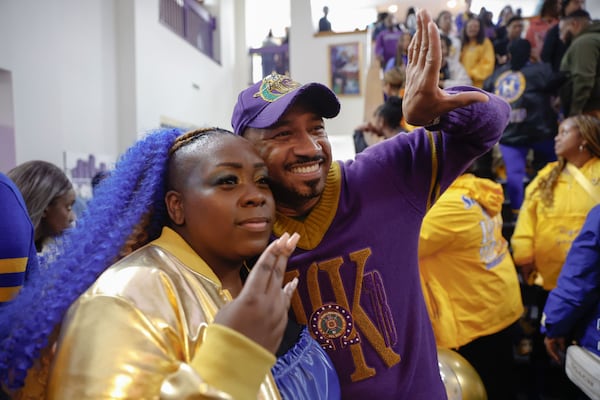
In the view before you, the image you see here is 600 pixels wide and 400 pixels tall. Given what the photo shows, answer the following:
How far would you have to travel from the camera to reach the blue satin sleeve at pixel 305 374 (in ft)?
3.19

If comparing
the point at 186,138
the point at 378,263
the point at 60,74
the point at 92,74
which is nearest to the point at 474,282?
the point at 378,263

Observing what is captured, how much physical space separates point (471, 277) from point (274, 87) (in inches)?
71.2

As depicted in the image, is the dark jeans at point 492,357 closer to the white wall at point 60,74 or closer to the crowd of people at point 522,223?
the crowd of people at point 522,223

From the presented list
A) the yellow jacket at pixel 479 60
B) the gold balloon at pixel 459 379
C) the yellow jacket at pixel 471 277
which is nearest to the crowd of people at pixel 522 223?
the yellow jacket at pixel 471 277

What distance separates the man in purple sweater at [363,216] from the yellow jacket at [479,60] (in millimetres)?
6109

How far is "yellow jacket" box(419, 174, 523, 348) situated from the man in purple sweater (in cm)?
121

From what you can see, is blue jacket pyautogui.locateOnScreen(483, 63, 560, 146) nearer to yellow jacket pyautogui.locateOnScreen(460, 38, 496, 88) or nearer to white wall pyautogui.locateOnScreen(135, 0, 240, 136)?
yellow jacket pyautogui.locateOnScreen(460, 38, 496, 88)

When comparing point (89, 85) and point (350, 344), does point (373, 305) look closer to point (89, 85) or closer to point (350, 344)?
point (350, 344)

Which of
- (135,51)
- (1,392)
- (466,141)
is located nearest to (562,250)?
(466,141)

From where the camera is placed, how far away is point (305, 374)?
1034 millimetres

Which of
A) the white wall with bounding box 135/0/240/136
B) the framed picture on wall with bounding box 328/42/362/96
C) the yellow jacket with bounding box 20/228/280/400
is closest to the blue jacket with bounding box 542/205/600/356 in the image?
the yellow jacket with bounding box 20/228/280/400

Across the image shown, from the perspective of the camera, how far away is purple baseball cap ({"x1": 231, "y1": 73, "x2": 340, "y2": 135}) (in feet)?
4.06

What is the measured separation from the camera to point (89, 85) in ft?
20.7

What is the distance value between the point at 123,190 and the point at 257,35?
42.4ft
